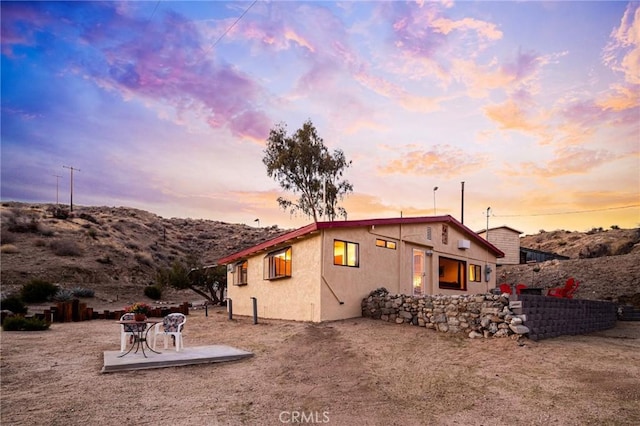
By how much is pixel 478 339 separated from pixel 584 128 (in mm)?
11223

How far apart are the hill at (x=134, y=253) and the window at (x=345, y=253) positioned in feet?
54.0

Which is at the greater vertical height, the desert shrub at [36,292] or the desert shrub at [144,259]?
the desert shrub at [144,259]

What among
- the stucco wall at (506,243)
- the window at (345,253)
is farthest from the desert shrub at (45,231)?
the stucco wall at (506,243)

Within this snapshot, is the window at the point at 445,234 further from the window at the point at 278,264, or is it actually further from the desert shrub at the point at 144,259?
the desert shrub at the point at 144,259

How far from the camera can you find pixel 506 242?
106 feet

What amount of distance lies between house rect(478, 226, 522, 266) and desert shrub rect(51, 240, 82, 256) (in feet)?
103

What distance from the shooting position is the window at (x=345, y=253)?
1396 centimetres

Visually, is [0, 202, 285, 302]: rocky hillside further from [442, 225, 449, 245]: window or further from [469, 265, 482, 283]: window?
[469, 265, 482, 283]: window

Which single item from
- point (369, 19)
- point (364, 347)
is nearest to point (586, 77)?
point (369, 19)

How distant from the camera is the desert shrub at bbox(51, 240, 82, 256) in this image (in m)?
31.7

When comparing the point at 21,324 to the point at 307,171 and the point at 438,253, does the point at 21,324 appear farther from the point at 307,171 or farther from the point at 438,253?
the point at 307,171

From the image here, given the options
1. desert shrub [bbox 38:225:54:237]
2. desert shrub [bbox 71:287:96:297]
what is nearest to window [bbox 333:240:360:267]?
desert shrub [bbox 71:287:96:297]

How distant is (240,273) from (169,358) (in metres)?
11.8

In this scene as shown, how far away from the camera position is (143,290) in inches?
1204
